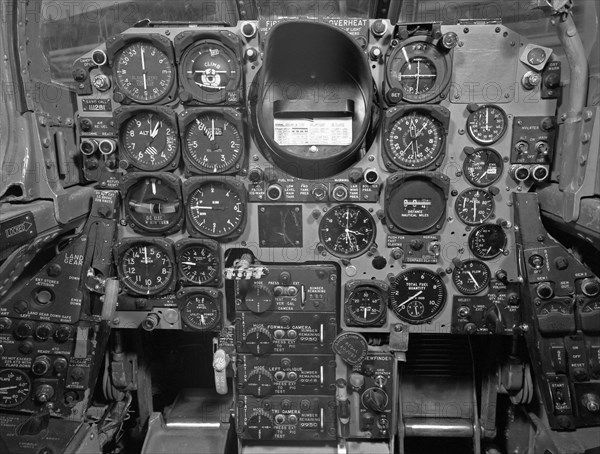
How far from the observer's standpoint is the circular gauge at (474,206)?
2.80 meters

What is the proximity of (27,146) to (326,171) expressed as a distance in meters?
1.80

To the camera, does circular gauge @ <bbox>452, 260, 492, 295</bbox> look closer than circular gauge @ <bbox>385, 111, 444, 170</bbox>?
No

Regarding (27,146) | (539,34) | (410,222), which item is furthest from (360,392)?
(539,34)

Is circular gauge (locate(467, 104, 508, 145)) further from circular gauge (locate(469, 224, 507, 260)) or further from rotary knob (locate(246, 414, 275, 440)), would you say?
rotary knob (locate(246, 414, 275, 440))

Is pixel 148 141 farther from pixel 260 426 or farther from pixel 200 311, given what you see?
pixel 260 426

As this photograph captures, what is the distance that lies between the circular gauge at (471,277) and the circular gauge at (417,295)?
0.11m

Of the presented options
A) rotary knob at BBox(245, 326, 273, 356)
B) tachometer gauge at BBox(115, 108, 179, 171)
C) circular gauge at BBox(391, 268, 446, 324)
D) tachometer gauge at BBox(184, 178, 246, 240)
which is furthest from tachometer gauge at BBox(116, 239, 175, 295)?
circular gauge at BBox(391, 268, 446, 324)

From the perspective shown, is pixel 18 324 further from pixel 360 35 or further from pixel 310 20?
pixel 360 35

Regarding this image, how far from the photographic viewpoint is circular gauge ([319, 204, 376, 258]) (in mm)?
2859

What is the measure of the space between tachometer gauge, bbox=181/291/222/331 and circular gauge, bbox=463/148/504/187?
1892mm

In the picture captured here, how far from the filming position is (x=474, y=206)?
281 cm

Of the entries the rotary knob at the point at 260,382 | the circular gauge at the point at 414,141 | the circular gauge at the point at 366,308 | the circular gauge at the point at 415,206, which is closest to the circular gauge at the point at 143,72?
the circular gauge at the point at 414,141

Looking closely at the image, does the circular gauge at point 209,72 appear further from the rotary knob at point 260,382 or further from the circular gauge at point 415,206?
the rotary knob at point 260,382

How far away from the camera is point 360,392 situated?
9.89 feet
